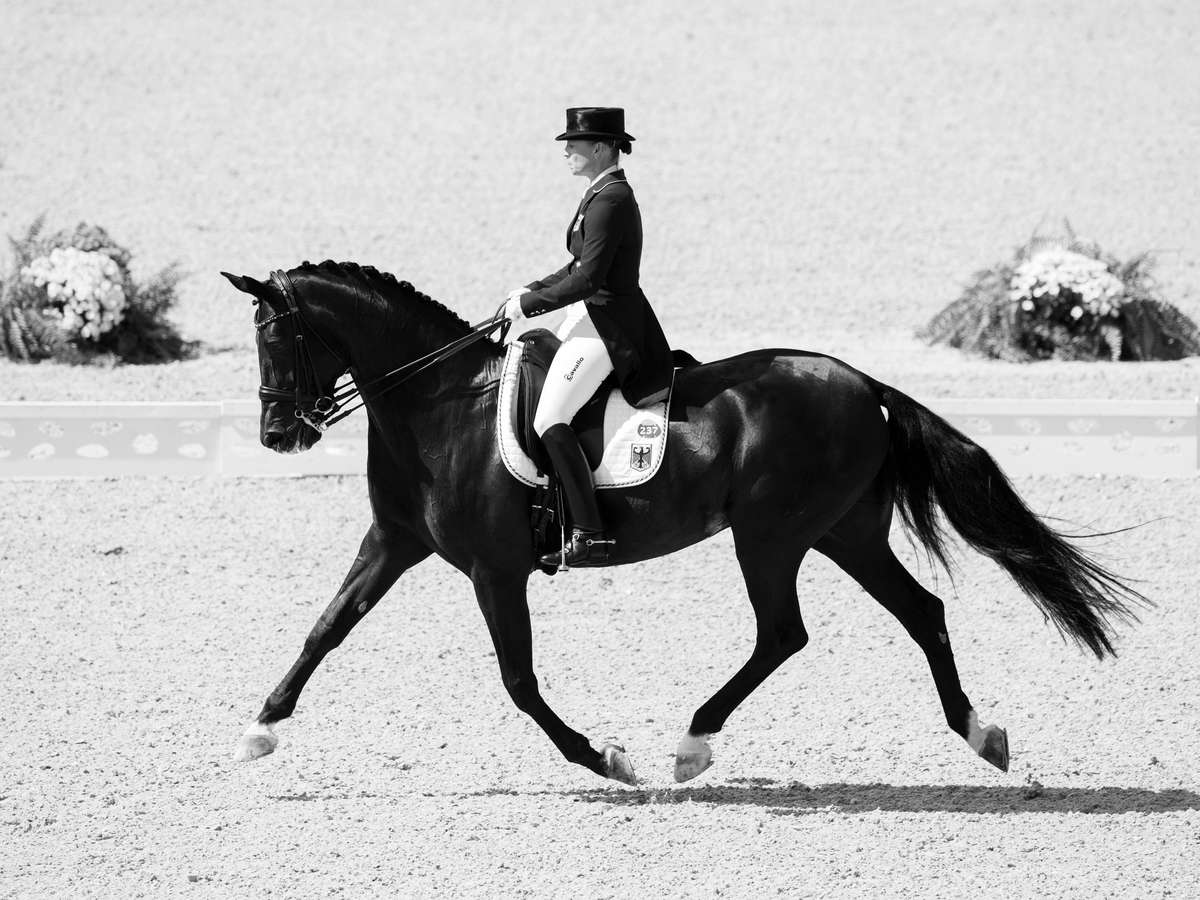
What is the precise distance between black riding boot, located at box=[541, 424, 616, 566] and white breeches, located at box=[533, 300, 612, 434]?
0.16ft

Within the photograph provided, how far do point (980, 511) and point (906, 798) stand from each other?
1099mm

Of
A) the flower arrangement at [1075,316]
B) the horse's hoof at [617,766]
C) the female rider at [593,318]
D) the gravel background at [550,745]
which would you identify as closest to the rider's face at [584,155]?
the female rider at [593,318]

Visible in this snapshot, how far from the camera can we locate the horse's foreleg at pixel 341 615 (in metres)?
5.95

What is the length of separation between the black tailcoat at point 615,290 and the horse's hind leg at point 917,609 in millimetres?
946

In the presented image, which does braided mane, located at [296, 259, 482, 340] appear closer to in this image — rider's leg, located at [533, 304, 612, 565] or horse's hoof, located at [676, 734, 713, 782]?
rider's leg, located at [533, 304, 612, 565]

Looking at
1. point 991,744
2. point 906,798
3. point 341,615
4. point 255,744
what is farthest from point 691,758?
point 255,744

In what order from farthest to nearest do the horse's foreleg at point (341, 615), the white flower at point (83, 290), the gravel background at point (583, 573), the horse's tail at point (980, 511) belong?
the white flower at point (83, 290), the horse's tail at point (980, 511), the horse's foreleg at point (341, 615), the gravel background at point (583, 573)

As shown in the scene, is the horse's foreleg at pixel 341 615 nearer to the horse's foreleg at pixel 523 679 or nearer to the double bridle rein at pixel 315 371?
the horse's foreleg at pixel 523 679

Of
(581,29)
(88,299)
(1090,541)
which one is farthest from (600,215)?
(581,29)

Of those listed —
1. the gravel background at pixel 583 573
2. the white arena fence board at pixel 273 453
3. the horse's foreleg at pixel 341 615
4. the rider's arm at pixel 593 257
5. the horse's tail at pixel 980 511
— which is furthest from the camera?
the white arena fence board at pixel 273 453

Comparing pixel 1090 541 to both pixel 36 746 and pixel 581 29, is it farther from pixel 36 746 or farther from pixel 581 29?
pixel 581 29

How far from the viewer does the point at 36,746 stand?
6.15 m

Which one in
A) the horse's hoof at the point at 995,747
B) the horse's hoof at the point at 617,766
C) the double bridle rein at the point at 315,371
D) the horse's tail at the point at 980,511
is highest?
the double bridle rein at the point at 315,371

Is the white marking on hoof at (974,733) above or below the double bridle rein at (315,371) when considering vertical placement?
below
